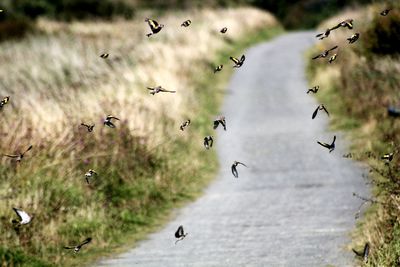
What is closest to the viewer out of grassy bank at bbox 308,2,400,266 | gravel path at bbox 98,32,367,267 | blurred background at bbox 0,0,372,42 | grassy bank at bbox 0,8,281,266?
gravel path at bbox 98,32,367,267

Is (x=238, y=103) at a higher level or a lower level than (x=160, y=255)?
higher

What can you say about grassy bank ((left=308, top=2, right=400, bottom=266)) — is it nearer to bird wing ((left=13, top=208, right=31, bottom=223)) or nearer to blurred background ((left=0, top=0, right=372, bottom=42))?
bird wing ((left=13, top=208, right=31, bottom=223))

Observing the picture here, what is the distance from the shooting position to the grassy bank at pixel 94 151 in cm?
818

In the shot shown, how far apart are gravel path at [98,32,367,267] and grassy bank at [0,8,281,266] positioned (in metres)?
0.50

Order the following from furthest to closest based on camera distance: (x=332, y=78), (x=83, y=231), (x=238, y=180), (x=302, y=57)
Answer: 1. (x=302, y=57)
2. (x=332, y=78)
3. (x=238, y=180)
4. (x=83, y=231)

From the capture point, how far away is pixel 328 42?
21797 mm

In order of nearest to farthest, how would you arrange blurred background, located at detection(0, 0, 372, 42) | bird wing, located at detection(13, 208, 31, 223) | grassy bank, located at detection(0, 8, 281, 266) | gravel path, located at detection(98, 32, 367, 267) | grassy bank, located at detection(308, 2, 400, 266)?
bird wing, located at detection(13, 208, 31, 223) → gravel path, located at detection(98, 32, 367, 267) → grassy bank, located at detection(0, 8, 281, 266) → grassy bank, located at detection(308, 2, 400, 266) → blurred background, located at detection(0, 0, 372, 42)

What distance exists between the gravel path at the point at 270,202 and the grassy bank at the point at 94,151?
1.65 ft

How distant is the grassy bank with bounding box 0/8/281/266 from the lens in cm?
818

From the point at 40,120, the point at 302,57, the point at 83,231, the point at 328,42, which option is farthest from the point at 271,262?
the point at 302,57

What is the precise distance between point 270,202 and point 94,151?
2.75 metres

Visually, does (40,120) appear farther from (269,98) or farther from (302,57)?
(302,57)

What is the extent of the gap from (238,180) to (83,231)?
13.8 ft

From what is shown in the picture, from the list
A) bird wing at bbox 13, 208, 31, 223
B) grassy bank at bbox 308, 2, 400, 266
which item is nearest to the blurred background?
grassy bank at bbox 308, 2, 400, 266
